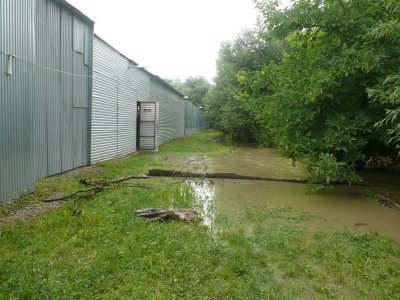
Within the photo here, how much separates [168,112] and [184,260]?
2104 cm

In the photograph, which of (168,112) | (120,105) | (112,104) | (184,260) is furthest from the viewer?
(168,112)

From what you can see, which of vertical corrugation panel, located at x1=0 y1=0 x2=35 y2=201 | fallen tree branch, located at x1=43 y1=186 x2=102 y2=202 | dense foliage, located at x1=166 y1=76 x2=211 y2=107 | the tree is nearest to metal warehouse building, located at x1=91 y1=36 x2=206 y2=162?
fallen tree branch, located at x1=43 y1=186 x2=102 y2=202

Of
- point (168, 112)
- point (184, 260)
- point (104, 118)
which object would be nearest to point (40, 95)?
point (104, 118)

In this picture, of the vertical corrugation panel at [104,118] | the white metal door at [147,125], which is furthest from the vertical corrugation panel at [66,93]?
the white metal door at [147,125]

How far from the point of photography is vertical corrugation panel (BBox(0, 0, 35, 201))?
597cm

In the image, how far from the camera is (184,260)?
4086mm

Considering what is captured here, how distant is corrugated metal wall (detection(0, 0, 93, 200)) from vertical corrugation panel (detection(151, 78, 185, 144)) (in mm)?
9982

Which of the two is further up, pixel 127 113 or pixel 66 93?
pixel 66 93

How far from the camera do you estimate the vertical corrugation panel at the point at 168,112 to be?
69.9ft

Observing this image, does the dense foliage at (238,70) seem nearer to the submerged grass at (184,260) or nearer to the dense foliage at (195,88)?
the submerged grass at (184,260)

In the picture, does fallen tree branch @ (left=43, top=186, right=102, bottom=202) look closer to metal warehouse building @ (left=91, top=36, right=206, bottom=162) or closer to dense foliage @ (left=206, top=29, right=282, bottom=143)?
metal warehouse building @ (left=91, top=36, right=206, bottom=162)

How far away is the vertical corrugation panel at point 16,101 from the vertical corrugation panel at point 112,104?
4549 mm

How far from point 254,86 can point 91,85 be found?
201 inches

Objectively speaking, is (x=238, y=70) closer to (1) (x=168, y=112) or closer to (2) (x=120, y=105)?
(1) (x=168, y=112)
